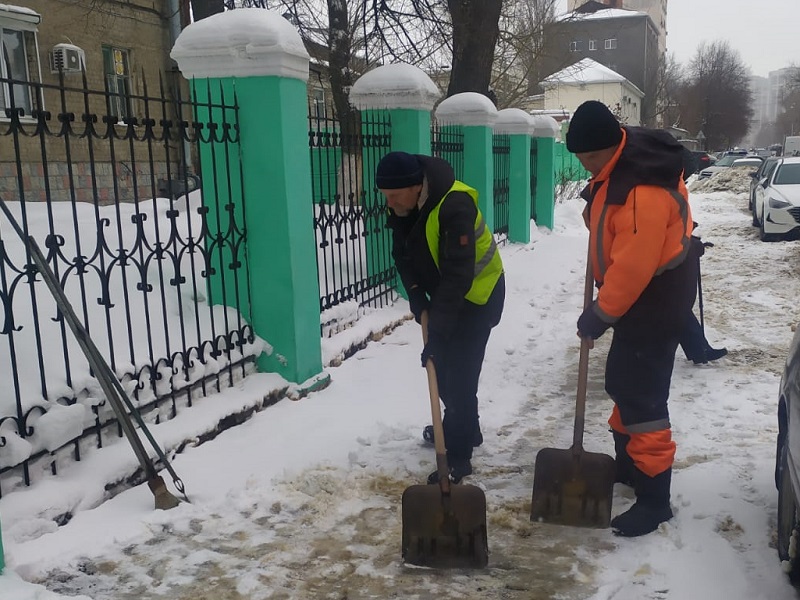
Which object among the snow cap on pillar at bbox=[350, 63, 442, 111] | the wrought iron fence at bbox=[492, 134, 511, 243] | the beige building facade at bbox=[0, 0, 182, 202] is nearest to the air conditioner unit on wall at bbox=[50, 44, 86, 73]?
the beige building facade at bbox=[0, 0, 182, 202]

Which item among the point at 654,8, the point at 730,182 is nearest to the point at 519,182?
the point at 730,182

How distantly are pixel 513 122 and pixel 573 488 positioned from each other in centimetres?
914

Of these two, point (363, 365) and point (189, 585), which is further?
point (363, 365)

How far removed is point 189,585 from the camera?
2.75 meters

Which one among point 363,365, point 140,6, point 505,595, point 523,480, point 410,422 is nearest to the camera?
point 505,595

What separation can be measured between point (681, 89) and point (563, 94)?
2241 centimetres

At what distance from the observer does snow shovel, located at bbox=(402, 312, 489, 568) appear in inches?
110

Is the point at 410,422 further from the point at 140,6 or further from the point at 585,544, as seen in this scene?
the point at 140,6

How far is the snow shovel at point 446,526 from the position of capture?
280 cm

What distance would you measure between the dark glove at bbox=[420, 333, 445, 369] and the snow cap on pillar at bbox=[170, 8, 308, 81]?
1.98m

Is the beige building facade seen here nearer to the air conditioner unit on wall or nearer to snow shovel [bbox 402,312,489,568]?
the air conditioner unit on wall

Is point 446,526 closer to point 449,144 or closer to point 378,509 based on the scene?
point 378,509

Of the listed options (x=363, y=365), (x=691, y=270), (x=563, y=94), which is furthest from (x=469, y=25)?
(x=563, y=94)

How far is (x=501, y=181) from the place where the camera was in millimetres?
11320
